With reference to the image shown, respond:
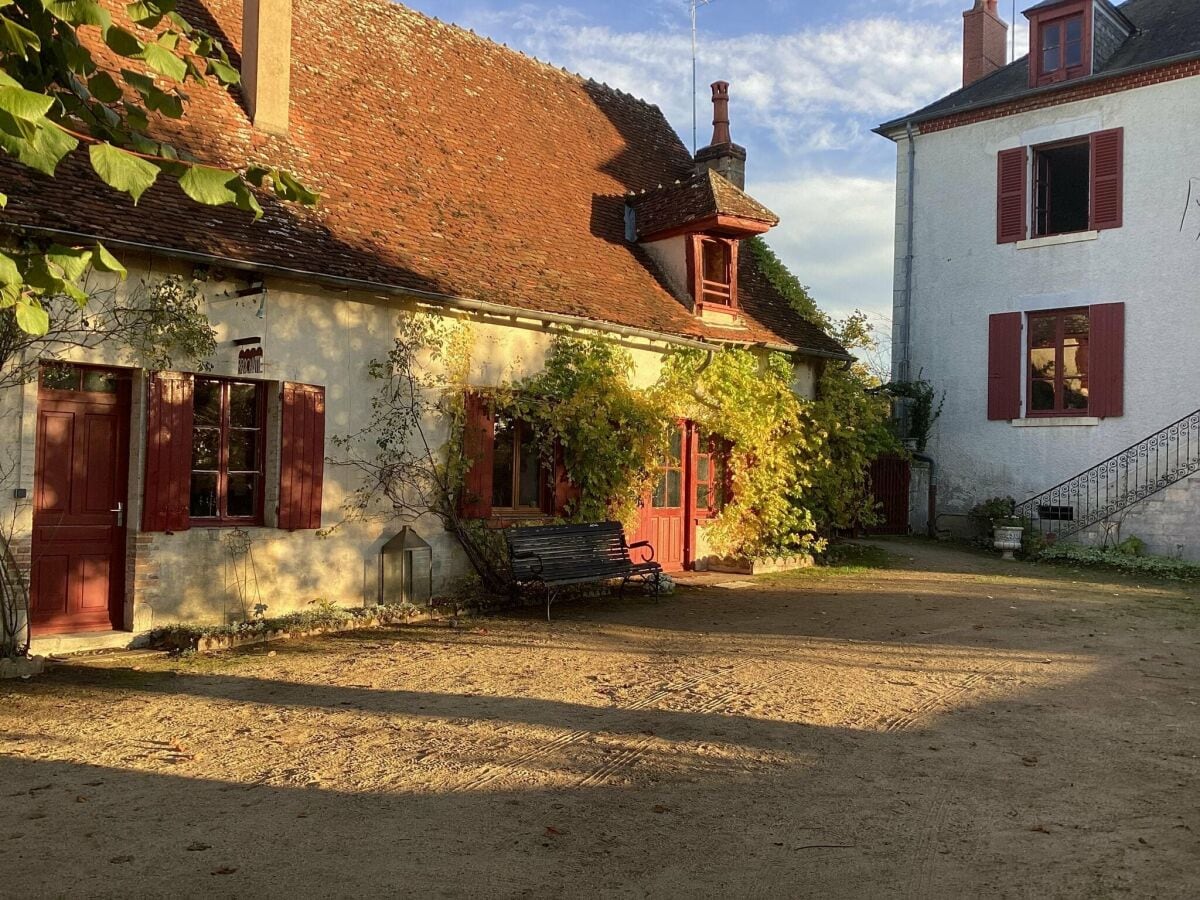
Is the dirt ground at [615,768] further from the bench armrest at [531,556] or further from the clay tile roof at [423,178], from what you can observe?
Answer: the clay tile roof at [423,178]

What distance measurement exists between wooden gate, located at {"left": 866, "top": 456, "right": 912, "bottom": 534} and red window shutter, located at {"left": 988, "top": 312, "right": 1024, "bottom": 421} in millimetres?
2147

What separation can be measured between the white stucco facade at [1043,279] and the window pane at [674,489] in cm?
723

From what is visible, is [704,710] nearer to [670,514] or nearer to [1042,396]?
[670,514]

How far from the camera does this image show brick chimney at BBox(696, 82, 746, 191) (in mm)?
16188

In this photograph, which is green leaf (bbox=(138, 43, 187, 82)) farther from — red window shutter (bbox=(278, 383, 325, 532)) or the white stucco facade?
the white stucco facade

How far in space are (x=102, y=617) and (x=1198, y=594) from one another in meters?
12.2

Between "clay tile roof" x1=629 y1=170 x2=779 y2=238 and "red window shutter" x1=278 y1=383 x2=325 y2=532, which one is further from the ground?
"clay tile roof" x1=629 y1=170 x2=779 y2=238

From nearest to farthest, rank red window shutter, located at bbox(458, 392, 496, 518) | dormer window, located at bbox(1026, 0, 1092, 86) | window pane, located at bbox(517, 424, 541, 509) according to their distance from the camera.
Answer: red window shutter, located at bbox(458, 392, 496, 518)
window pane, located at bbox(517, 424, 541, 509)
dormer window, located at bbox(1026, 0, 1092, 86)

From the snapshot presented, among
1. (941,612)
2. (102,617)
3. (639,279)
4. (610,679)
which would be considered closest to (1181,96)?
(639,279)

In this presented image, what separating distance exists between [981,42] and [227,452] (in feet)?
58.4

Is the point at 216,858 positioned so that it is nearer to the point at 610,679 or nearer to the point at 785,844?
the point at 785,844

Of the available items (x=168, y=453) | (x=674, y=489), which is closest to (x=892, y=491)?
(x=674, y=489)

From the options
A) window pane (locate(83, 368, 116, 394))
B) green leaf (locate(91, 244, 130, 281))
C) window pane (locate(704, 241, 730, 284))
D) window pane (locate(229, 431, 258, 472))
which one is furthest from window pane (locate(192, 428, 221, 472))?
window pane (locate(704, 241, 730, 284))

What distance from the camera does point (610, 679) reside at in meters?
7.27
